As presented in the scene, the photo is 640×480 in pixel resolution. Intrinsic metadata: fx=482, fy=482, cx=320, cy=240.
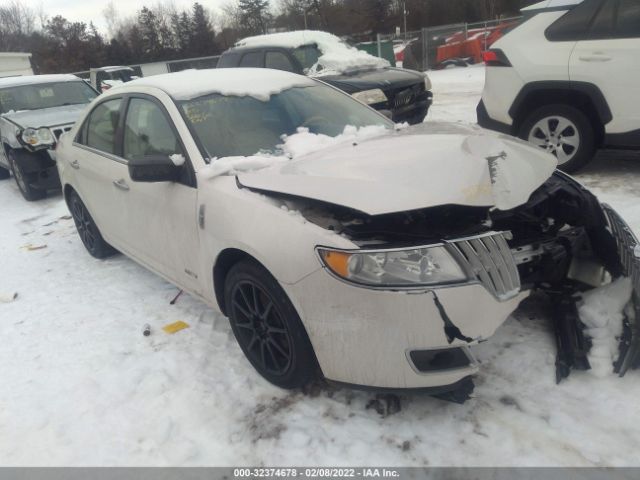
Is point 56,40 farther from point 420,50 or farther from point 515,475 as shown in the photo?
point 515,475

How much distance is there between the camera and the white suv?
458cm

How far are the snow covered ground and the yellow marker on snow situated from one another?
0.07m

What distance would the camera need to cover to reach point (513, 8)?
114 feet

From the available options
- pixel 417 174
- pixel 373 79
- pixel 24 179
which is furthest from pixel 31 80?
pixel 417 174

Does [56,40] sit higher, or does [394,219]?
[56,40]

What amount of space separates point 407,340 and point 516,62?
14.2ft

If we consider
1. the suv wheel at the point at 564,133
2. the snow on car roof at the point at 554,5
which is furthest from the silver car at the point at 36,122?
the snow on car roof at the point at 554,5

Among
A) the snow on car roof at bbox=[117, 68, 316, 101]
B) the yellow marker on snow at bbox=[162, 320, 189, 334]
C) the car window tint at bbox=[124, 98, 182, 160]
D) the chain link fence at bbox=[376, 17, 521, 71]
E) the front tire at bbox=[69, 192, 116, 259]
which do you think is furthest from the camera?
the chain link fence at bbox=[376, 17, 521, 71]

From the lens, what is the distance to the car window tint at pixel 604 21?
183 inches

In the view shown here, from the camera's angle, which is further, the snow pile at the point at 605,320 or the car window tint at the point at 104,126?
the car window tint at the point at 104,126

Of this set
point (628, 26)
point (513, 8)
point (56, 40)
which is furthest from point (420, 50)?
point (56, 40)

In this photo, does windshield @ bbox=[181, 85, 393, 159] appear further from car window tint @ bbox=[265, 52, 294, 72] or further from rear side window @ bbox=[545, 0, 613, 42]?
car window tint @ bbox=[265, 52, 294, 72]

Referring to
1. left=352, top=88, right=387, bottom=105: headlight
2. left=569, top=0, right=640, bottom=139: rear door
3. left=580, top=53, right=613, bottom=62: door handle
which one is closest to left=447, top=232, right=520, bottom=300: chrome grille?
left=569, top=0, right=640, bottom=139: rear door

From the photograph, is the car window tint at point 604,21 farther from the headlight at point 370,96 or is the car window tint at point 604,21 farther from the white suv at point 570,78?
the headlight at point 370,96
